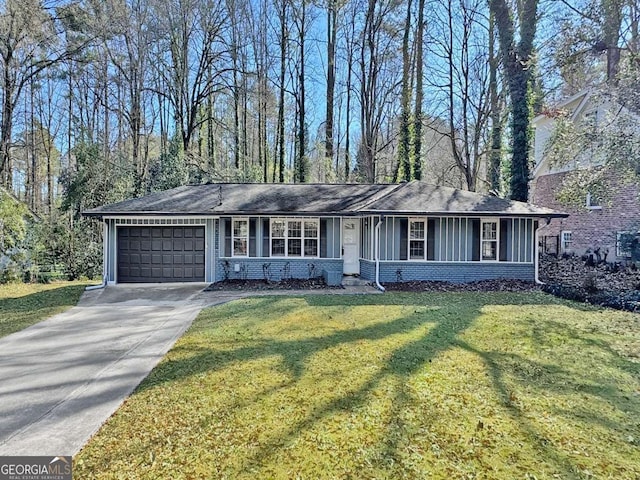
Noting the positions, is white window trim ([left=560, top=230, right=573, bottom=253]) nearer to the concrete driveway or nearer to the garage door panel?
the garage door panel

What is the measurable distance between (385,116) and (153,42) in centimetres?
1357

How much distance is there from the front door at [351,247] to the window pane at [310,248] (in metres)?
1.23

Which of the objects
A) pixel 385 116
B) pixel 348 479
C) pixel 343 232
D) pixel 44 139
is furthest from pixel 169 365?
pixel 44 139

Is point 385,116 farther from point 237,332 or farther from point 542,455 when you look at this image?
point 542,455

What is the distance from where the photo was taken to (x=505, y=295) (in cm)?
1130

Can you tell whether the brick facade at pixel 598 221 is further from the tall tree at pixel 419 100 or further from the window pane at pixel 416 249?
the tall tree at pixel 419 100

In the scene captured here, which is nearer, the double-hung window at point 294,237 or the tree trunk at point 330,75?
the double-hung window at point 294,237

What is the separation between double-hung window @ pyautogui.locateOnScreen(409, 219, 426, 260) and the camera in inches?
511

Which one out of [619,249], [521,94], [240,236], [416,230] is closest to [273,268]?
[240,236]

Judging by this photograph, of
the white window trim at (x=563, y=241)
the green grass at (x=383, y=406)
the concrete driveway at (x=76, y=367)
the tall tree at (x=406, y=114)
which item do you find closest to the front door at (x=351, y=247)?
the concrete driveway at (x=76, y=367)

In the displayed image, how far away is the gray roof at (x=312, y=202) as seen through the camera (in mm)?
12695

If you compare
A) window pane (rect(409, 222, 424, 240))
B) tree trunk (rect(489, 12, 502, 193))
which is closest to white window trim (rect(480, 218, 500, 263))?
window pane (rect(409, 222, 424, 240))

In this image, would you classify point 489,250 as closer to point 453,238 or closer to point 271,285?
point 453,238

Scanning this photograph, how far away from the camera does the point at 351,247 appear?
565 inches
